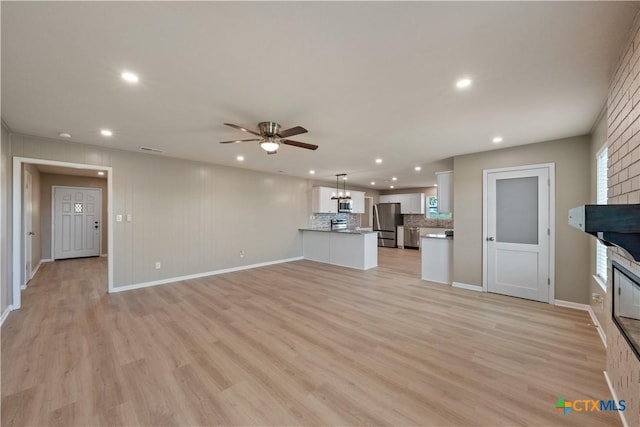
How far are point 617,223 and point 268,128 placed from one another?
9.45 ft

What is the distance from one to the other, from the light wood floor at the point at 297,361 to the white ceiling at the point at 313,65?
2400mm

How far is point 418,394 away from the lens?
187cm

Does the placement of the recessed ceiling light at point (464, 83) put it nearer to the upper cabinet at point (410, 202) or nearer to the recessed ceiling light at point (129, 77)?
the recessed ceiling light at point (129, 77)

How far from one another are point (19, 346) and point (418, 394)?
3.74m

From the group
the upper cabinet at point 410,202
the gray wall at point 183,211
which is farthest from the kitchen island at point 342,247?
the upper cabinet at point 410,202

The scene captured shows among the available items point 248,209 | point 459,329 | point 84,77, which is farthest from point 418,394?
point 248,209

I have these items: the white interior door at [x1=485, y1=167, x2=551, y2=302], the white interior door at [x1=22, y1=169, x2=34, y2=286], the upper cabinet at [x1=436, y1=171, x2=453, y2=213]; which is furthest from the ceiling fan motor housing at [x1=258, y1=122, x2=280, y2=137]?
the white interior door at [x1=22, y1=169, x2=34, y2=286]

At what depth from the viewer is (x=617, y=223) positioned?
122 cm

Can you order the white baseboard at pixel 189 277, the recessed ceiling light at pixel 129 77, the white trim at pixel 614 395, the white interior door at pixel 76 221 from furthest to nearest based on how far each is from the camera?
the white interior door at pixel 76 221
the white baseboard at pixel 189 277
the recessed ceiling light at pixel 129 77
the white trim at pixel 614 395

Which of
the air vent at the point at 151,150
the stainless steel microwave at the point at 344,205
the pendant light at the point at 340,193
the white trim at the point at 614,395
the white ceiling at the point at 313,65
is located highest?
the white ceiling at the point at 313,65

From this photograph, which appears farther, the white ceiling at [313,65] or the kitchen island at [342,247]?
the kitchen island at [342,247]

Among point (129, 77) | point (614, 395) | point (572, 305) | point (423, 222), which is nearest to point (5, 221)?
point (129, 77)

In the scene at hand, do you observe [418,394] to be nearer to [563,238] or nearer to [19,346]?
[563,238]

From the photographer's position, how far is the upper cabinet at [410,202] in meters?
9.73
